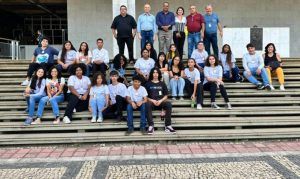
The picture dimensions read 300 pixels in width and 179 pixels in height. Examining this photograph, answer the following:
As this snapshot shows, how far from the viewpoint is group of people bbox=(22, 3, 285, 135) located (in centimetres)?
739

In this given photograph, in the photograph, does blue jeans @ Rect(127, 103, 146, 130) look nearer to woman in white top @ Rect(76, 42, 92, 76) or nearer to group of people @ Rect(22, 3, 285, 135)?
group of people @ Rect(22, 3, 285, 135)

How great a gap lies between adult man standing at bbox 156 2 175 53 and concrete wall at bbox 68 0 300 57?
5646 mm

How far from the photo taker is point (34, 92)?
7.76 metres

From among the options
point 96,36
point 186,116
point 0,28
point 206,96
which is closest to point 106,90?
point 186,116

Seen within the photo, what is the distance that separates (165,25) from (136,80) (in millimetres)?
3020

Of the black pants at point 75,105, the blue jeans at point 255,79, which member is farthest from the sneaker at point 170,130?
the blue jeans at point 255,79

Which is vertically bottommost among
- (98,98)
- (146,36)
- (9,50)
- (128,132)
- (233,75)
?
(128,132)

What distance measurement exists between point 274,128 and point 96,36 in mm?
9863

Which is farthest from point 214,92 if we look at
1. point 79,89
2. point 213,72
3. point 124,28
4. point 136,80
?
point 124,28

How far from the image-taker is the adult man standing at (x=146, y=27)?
32.1 feet

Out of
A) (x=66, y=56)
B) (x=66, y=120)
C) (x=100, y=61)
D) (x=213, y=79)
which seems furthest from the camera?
(x=66, y=56)

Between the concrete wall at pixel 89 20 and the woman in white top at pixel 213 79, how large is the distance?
7583mm

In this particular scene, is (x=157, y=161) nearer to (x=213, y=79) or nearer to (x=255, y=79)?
(x=213, y=79)

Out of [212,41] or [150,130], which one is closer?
[150,130]
